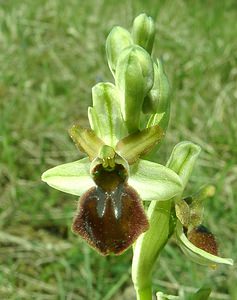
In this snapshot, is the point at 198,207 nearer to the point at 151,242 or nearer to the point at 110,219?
the point at 151,242

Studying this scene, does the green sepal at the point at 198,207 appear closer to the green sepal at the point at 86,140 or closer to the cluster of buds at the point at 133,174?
the cluster of buds at the point at 133,174

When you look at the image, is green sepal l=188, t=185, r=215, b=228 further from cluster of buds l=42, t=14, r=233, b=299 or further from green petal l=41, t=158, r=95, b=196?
green petal l=41, t=158, r=95, b=196

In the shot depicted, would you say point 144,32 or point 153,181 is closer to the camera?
point 153,181

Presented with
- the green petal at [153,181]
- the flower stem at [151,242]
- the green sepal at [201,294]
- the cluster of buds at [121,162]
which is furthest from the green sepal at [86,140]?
the green sepal at [201,294]

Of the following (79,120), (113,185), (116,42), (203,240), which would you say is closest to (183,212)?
(203,240)

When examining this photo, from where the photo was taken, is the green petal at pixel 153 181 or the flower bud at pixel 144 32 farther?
the flower bud at pixel 144 32

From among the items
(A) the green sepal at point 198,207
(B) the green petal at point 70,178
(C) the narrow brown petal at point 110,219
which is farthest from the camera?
(A) the green sepal at point 198,207
